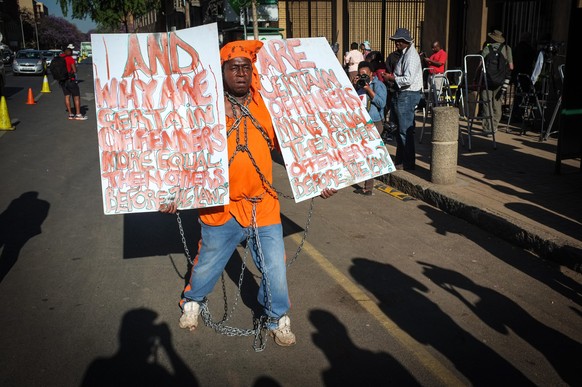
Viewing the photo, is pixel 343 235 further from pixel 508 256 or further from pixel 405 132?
pixel 405 132

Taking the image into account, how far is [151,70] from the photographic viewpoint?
3979 millimetres

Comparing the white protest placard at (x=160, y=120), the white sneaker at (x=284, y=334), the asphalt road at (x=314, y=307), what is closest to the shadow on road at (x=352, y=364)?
the asphalt road at (x=314, y=307)

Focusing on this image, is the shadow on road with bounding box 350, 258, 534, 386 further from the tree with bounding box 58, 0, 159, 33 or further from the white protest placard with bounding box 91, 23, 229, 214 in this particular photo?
the tree with bounding box 58, 0, 159, 33

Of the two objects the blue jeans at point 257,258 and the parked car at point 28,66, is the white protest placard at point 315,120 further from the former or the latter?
the parked car at point 28,66

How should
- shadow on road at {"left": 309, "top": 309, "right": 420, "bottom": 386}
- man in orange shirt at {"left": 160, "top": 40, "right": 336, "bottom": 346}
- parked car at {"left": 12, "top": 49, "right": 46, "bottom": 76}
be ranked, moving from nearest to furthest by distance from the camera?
1. shadow on road at {"left": 309, "top": 309, "right": 420, "bottom": 386}
2. man in orange shirt at {"left": 160, "top": 40, "right": 336, "bottom": 346}
3. parked car at {"left": 12, "top": 49, "right": 46, "bottom": 76}

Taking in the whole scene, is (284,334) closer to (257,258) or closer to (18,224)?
(257,258)

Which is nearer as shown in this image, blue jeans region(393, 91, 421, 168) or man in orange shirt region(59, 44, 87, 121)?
blue jeans region(393, 91, 421, 168)

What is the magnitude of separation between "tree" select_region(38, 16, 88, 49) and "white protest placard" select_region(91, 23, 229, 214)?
328 ft

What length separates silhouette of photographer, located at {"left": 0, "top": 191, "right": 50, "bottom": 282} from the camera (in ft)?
20.0

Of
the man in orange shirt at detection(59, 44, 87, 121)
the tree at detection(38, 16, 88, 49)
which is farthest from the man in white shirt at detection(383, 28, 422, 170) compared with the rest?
the tree at detection(38, 16, 88, 49)

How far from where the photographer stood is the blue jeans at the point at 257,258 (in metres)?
3.98

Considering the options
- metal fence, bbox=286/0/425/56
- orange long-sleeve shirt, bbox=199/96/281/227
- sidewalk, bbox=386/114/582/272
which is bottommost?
sidewalk, bbox=386/114/582/272

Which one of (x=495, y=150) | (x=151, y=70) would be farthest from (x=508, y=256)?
(x=495, y=150)

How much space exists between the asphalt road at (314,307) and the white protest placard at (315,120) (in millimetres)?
1104
